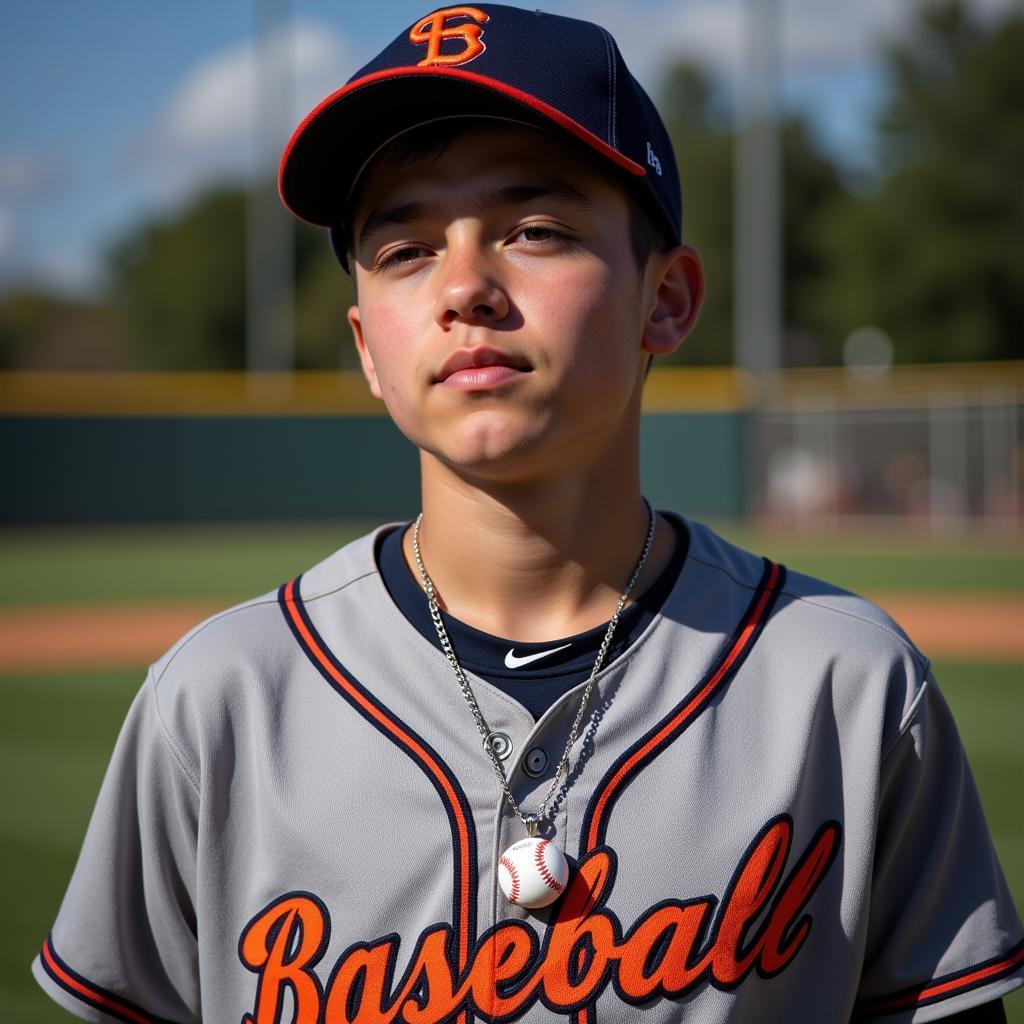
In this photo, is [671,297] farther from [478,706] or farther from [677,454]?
[677,454]

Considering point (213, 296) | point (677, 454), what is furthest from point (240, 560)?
point (213, 296)

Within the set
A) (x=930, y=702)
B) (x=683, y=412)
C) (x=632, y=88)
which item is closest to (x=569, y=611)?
(x=930, y=702)

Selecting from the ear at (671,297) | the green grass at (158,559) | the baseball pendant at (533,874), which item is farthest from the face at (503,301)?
the green grass at (158,559)

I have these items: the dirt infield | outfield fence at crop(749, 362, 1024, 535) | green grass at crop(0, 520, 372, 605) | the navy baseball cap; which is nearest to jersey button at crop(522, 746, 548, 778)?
the navy baseball cap

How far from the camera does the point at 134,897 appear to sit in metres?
1.54

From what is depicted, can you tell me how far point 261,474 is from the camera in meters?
18.9

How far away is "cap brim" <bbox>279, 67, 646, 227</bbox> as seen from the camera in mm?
1455

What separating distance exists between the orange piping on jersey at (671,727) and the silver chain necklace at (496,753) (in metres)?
0.05

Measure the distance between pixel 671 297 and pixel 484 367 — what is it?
38 cm

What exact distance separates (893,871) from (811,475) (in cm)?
1751

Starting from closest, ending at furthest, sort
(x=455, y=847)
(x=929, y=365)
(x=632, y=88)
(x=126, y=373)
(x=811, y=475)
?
(x=455, y=847) → (x=632, y=88) → (x=811, y=475) → (x=929, y=365) → (x=126, y=373)

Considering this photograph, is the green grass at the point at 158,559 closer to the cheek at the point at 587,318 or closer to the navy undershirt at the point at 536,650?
the navy undershirt at the point at 536,650

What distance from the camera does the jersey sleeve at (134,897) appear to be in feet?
4.93

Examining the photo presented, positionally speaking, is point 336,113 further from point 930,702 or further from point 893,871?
point 893,871
